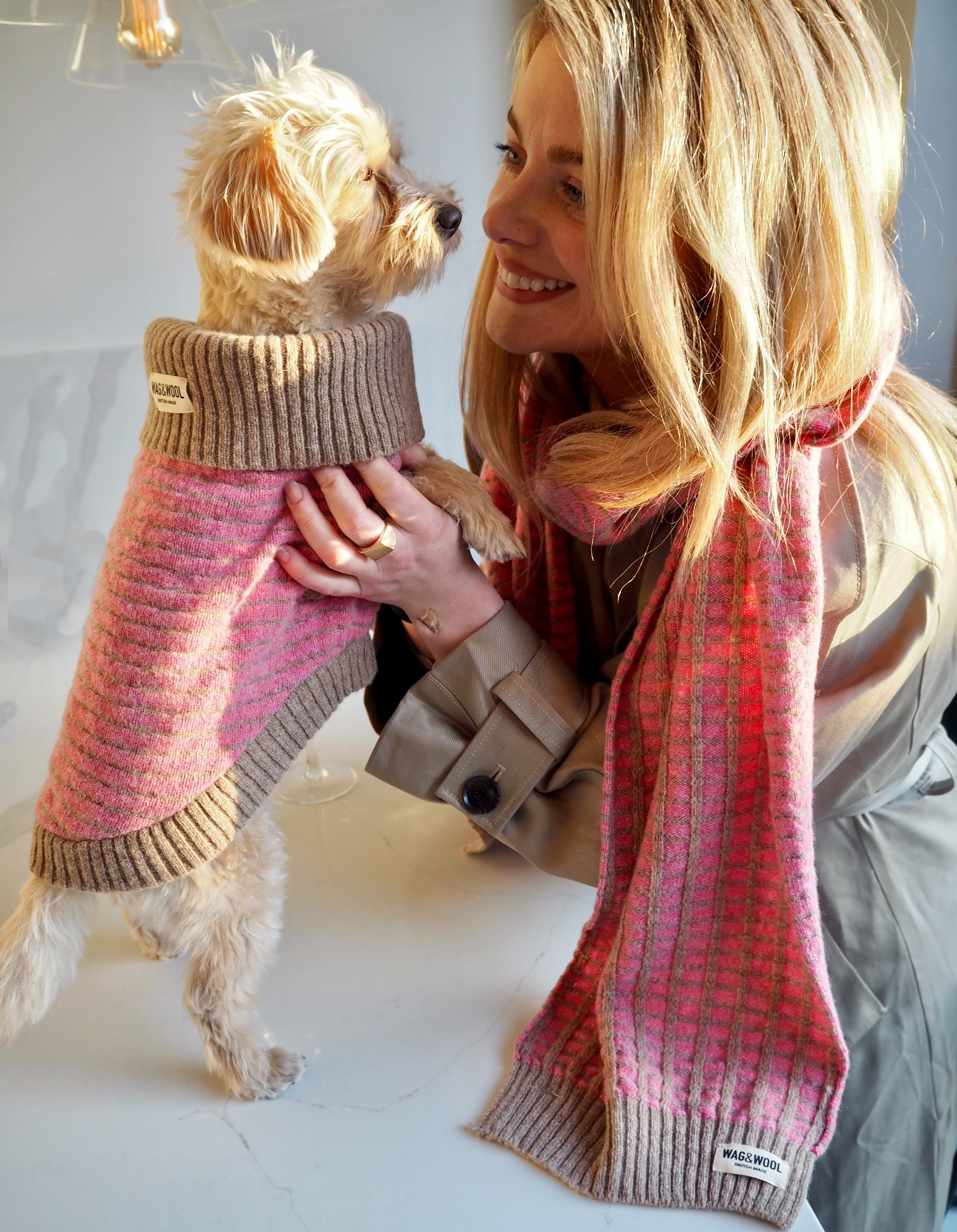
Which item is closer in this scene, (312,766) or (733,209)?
(733,209)

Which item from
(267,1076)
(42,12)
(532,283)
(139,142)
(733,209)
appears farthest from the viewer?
(139,142)

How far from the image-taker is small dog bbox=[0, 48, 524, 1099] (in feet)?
2.61

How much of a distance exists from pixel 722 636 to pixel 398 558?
1.10 feet

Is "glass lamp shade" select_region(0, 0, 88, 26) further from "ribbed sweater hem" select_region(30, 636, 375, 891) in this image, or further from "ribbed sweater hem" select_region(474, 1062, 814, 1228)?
"ribbed sweater hem" select_region(474, 1062, 814, 1228)

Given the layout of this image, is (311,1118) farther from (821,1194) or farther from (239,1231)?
(821,1194)

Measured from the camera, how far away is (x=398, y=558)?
3.06 feet

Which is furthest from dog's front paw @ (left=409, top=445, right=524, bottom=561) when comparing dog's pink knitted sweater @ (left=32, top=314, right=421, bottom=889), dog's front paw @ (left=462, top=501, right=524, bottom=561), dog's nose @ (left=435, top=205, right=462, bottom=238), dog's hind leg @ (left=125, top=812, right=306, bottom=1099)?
dog's hind leg @ (left=125, top=812, right=306, bottom=1099)

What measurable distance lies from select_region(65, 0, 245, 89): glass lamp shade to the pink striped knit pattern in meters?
0.66

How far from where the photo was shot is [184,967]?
3.38 feet

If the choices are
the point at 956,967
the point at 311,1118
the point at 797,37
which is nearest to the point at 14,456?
the point at 311,1118

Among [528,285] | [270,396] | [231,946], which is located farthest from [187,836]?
[528,285]

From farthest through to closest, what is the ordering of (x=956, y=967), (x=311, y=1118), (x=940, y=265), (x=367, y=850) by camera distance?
(x=940, y=265) → (x=367, y=850) → (x=956, y=967) → (x=311, y=1118)

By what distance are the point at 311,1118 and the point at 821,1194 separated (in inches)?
22.3

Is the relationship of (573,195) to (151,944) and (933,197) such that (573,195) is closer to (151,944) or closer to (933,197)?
(933,197)
